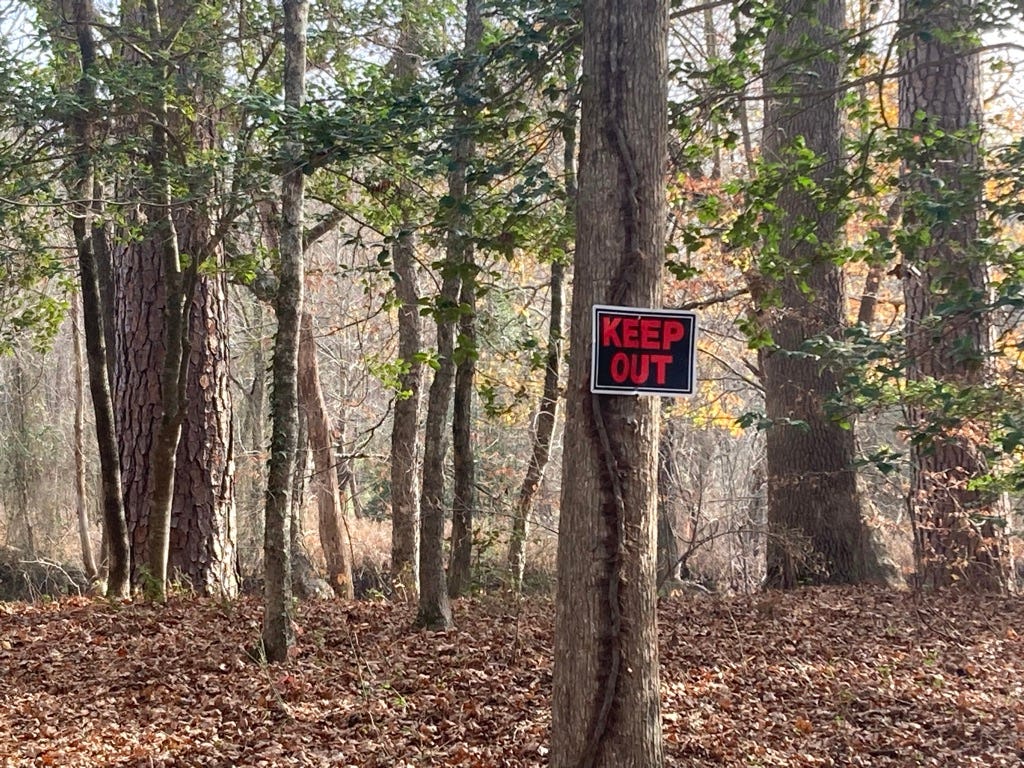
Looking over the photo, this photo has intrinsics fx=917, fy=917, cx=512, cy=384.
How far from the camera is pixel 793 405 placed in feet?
32.6

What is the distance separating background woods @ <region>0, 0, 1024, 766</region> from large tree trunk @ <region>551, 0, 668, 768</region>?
0.6 inches

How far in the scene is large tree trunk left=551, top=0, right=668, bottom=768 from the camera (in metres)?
4.06

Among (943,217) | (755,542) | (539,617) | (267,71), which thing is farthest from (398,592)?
(755,542)

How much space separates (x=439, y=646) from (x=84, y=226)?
4676mm

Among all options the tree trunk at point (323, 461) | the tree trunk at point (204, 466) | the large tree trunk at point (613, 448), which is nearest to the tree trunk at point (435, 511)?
the tree trunk at point (204, 466)

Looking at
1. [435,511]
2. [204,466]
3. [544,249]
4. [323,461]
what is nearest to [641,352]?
[544,249]

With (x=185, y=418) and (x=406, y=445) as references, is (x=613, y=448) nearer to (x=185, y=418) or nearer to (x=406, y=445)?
(x=185, y=418)

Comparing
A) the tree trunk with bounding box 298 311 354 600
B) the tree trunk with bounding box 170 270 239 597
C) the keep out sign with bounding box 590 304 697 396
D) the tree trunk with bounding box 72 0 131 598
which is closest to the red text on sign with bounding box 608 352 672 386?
the keep out sign with bounding box 590 304 697 396

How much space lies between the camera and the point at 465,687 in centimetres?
630

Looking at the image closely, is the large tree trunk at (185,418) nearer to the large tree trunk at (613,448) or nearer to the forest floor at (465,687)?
the forest floor at (465,687)

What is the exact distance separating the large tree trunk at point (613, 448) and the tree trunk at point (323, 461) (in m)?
9.41

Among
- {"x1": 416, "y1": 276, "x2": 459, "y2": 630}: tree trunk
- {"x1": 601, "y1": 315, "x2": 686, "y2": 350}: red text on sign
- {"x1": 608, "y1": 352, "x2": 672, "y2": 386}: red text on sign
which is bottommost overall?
{"x1": 416, "y1": 276, "x2": 459, "y2": 630}: tree trunk

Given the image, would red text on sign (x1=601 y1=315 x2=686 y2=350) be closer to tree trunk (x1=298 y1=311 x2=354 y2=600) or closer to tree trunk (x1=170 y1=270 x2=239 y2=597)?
tree trunk (x1=170 y1=270 x2=239 y2=597)

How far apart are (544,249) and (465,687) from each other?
3.10 m
